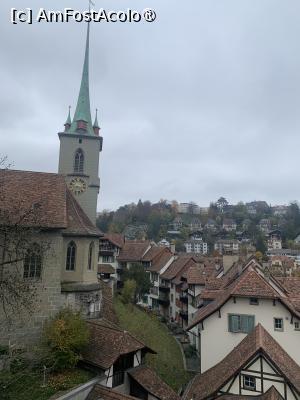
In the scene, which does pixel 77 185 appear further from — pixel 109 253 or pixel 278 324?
pixel 278 324

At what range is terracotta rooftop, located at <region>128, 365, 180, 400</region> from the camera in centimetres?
1909

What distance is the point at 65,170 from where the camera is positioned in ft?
140

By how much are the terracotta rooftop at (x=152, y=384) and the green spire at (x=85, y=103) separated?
3178cm

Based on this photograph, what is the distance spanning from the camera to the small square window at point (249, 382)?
17595 millimetres

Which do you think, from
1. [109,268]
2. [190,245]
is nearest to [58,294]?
[109,268]

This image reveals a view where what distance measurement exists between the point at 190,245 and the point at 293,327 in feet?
354

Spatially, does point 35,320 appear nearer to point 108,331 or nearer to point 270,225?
point 108,331

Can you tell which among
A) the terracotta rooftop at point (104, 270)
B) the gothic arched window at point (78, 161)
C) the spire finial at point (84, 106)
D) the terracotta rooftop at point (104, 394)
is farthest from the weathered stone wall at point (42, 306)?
the spire finial at point (84, 106)

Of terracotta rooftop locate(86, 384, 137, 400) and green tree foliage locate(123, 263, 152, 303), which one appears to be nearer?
terracotta rooftop locate(86, 384, 137, 400)

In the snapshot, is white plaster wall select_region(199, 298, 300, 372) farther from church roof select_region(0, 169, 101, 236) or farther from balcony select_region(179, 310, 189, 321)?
balcony select_region(179, 310, 189, 321)

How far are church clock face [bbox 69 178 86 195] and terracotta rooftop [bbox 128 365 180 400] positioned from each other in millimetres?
25615

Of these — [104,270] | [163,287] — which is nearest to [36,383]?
[104,270]

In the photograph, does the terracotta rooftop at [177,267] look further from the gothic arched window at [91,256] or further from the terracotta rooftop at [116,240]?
the gothic arched window at [91,256]

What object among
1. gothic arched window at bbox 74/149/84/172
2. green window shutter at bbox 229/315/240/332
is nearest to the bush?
green window shutter at bbox 229/315/240/332
